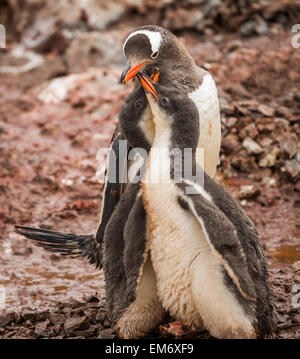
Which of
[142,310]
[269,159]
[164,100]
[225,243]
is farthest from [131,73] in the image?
[269,159]

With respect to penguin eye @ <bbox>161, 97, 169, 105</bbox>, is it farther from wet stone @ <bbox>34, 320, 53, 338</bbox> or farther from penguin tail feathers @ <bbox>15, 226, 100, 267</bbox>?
wet stone @ <bbox>34, 320, 53, 338</bbox>

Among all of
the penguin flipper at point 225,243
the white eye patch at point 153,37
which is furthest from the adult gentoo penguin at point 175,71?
the penguin flipper at point 225,243

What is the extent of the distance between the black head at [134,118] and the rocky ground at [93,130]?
0.75 m

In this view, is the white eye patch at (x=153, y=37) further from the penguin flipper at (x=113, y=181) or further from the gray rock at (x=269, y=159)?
the gray rock at (x=269, y=159)

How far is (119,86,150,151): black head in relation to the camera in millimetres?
2398

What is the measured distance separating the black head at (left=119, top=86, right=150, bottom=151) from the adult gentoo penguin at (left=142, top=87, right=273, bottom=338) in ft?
0.13

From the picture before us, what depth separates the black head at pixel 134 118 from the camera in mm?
2398

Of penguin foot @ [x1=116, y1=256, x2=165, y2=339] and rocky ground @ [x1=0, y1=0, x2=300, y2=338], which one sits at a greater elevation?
rocky ground @ [x1=0, y1=0, x2=300, y2=338]

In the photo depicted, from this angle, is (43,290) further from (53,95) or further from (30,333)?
(53,95)

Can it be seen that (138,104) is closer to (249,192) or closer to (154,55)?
(154,55)

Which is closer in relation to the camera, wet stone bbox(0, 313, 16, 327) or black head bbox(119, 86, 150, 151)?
black head bbox(119, 86, 150, 151)

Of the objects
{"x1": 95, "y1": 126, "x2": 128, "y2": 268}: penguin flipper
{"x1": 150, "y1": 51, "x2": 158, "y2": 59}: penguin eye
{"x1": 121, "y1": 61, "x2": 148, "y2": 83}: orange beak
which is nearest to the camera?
{"x1": 121, "y1": 61, "x2": 148, "y2": 83}: orange beak

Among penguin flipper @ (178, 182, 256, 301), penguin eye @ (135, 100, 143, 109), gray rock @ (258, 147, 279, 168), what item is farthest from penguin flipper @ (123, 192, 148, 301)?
gray rock @ (258, 147, 279, 168)

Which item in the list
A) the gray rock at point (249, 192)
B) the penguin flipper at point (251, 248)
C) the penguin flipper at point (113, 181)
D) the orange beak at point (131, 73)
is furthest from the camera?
the gray rock at point (249, 192)
